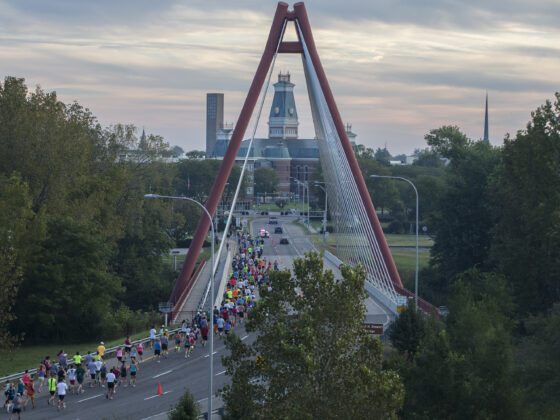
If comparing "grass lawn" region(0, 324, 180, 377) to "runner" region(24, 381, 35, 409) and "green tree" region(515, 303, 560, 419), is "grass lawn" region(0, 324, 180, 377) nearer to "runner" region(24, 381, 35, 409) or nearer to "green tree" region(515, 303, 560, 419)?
"runner" region(24, 381, 35, 409)

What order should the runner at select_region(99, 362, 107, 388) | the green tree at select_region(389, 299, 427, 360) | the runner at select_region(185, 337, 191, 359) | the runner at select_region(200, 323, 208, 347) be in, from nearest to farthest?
the runner at select_region(99, 362, 107, 388) < the green tree at select_region(389, 299, 427, 360) < the runner at select_region(185, 337, 191, 359) < the runner at select_region(200, 323, 208, 347)

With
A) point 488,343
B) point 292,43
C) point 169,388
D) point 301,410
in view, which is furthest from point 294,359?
point 292,43

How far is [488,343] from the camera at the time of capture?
20.2 metres

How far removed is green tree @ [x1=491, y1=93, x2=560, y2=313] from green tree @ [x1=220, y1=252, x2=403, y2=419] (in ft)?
78.4

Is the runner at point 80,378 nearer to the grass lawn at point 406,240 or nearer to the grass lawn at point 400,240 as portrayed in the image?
the grass lawn at point 400,240

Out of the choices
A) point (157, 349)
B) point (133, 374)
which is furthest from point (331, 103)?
point (133, 374)

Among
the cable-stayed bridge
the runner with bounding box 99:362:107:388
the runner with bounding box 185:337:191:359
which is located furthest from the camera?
the cable-stayed bridge

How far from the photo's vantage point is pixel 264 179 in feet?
552

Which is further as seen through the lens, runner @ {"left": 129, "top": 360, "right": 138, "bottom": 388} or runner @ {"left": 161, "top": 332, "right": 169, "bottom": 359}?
runner @ {"left": 161, "top": 332, "right": 169, "bottom": 359}


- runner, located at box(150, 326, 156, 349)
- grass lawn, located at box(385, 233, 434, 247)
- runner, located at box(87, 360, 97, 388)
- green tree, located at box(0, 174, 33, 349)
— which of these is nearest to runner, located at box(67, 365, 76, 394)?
runner, located at box(87, 360, 97, 388)

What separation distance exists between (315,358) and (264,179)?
15350 centimetres

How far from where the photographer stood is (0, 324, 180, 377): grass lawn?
31.9m

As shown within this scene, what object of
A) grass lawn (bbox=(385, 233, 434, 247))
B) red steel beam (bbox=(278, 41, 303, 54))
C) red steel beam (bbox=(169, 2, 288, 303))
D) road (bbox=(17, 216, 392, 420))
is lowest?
grass lawn (bbox=(385, 233, 434, 247))

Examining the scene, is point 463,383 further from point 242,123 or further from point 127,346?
point 242,123
